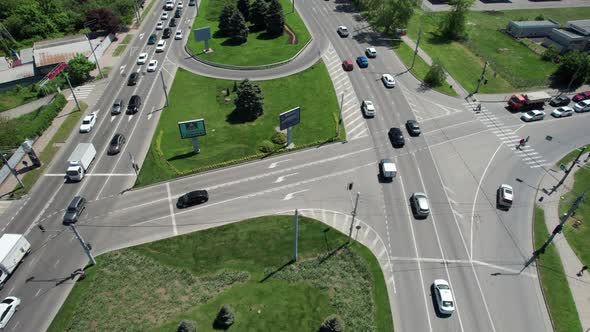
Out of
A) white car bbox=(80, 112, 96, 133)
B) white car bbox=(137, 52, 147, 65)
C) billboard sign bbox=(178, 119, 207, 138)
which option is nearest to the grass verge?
white car bbox=(80, 112, 96, 133)

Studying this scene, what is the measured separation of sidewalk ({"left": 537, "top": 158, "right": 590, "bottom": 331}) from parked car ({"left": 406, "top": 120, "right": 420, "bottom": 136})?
2220 cm

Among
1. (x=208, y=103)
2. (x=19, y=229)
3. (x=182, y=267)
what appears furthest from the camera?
(x=208, y=103)

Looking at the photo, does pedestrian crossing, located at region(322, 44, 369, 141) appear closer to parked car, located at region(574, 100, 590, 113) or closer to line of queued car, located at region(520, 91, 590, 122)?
line of queued car, located at region(520, 91, 590, 122)

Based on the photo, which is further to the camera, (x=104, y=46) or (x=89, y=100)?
(x=104, y=46)

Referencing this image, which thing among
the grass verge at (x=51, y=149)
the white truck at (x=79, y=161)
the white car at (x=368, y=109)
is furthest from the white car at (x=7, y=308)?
the white car at (x=368, y=109)

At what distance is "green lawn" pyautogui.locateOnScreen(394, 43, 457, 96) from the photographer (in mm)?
82250

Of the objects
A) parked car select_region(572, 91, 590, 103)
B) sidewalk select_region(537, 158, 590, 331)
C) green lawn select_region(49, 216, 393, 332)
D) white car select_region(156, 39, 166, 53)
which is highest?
white car select_region(156, 39, 166, 53)

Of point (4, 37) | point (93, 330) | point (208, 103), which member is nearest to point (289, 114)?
point (208, 103)

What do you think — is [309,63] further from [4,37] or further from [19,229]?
[4,37]

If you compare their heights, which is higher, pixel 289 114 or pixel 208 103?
pixel 289 114

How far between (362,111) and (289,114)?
1982 cm

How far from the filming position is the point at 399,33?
104m

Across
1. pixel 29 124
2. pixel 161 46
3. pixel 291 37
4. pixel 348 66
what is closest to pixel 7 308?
pixel 29 124

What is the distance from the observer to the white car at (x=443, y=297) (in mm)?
42094
